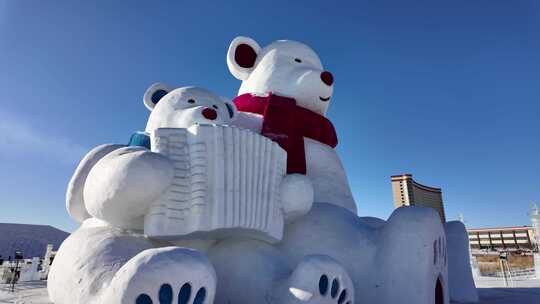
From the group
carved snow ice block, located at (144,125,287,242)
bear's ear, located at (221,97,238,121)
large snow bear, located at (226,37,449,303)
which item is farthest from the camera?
bear's ear, located at (221,97,238,121)

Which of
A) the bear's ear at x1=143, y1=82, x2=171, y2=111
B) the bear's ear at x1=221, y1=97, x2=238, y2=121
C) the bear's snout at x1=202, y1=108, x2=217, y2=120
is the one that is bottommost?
the bear's snout at x1=202, y1=108, x2=217, y2=120

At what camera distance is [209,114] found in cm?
338

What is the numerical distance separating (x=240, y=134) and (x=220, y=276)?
1287mm

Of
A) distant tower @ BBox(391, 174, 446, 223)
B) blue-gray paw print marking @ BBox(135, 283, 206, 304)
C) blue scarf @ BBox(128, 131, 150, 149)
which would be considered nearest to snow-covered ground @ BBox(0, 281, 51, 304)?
blue scarf @ BBox(128, 131, 150, 149)

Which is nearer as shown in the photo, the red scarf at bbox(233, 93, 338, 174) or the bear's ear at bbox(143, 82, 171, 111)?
the red scarf at bbox(233, 93, 338, 174)

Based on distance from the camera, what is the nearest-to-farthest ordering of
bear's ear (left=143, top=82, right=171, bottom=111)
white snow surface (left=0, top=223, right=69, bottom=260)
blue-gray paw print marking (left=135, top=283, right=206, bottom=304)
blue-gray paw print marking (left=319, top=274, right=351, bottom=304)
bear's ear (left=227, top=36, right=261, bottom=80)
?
1. blue-gray paw print marking (left=135, top=283, right=206, bottom=304)
2. blue-gray paw print marking (left=319, top=274, right=351, bottom=304)
3. bear's ear (left=143, top=82, right=171, bottom=111)
4. bear's ear (left=227, top=36, right=261, bottom=80)
5. white snow surface (left=0, top=223, right=69, bottom=260)

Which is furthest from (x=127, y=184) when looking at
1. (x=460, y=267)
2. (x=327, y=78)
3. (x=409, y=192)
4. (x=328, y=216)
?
(x=409, y=192)

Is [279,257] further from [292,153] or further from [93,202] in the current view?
[93,202]

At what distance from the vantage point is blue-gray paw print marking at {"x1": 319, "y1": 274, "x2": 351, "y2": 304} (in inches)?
97.4

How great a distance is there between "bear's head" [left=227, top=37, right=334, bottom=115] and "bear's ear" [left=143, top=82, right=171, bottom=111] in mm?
1026

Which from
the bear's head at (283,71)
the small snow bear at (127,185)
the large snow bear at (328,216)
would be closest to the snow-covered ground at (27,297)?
the small snow bear at (127,185)

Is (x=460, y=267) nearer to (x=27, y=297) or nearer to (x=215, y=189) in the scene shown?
(x=215, y=189)

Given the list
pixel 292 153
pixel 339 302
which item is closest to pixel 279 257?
pixel 339 302

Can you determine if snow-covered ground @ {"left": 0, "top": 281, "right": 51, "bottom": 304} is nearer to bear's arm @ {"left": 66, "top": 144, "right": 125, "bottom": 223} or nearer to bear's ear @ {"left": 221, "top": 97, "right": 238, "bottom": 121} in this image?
bear's arm @ {"left": 66, "top": 144, "right": 125, "bottom": 223}
